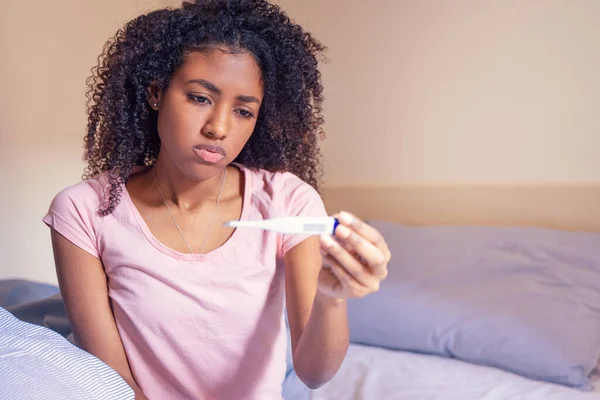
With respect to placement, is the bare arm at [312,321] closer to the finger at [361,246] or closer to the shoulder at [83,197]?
the finger at [361,246]

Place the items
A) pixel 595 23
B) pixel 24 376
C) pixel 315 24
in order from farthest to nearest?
1. pixel 315 24
2. pixel 595 23
3. pixel 24 376

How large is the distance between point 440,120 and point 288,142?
88cm

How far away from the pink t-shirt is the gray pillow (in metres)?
0.58

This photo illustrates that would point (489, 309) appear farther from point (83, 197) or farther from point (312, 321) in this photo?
point (83, 197)

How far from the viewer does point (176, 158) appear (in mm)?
903

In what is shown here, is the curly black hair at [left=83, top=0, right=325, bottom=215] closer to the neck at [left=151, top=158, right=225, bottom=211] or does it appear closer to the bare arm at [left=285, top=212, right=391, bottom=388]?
the neck at [left=151, top=158, right=225, bottom=211]

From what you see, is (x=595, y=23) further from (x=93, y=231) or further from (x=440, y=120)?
(x=93, y=231)

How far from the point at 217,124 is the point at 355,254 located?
31 cm

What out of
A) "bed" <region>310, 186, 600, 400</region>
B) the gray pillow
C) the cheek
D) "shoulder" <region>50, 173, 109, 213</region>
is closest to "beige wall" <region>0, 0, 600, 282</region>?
"bed" <region>310, 186, 600, 400</region>

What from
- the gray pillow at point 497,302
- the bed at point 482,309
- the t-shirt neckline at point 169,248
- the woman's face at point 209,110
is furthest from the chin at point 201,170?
the gray pillow at point 497,302

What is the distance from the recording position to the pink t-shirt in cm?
92

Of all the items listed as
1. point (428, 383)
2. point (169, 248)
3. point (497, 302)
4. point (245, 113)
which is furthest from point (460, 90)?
point (169, 248)

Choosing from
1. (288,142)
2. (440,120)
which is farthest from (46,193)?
(440,120)

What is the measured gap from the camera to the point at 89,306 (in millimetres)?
921
